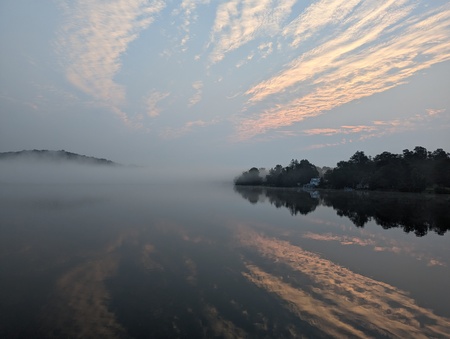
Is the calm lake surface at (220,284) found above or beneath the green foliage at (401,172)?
beneath

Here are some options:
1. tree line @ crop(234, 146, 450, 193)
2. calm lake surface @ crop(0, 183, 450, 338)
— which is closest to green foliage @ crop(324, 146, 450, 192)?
tree line @ crop(234, 146, 450, 193)

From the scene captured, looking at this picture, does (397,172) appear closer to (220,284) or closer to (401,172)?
(401,172)

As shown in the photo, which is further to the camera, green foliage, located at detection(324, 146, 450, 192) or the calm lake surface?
green foliage, located at detection(324, 146, 450, 192)

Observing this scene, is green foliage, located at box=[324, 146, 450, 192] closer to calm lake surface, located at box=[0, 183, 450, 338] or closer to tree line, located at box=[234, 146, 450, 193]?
tree line, located at box=[234, 146, 450, 193]

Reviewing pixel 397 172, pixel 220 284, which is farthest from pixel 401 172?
pixel 220 284

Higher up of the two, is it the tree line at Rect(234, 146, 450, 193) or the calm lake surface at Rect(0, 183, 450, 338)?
the tree line at Rect(234, 146, 450, 193)

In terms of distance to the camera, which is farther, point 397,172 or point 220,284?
point 397,172

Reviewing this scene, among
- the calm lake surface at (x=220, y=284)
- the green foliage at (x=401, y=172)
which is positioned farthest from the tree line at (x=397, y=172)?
the calm lake surface at (x=220, y=284)

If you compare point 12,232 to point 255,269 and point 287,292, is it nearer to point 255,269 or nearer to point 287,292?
point 255,269

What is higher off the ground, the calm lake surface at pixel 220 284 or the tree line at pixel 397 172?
the tree line at pixel 397 172

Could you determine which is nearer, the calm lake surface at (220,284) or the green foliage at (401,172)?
the calm lake surface at (220,284)

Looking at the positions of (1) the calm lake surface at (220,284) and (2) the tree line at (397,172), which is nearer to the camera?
(1) the calm lake surface at (220,284)

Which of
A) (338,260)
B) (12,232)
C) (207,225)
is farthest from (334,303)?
(12,232)

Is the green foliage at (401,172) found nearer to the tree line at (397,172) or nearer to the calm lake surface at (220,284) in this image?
the tree line at (397,172)
